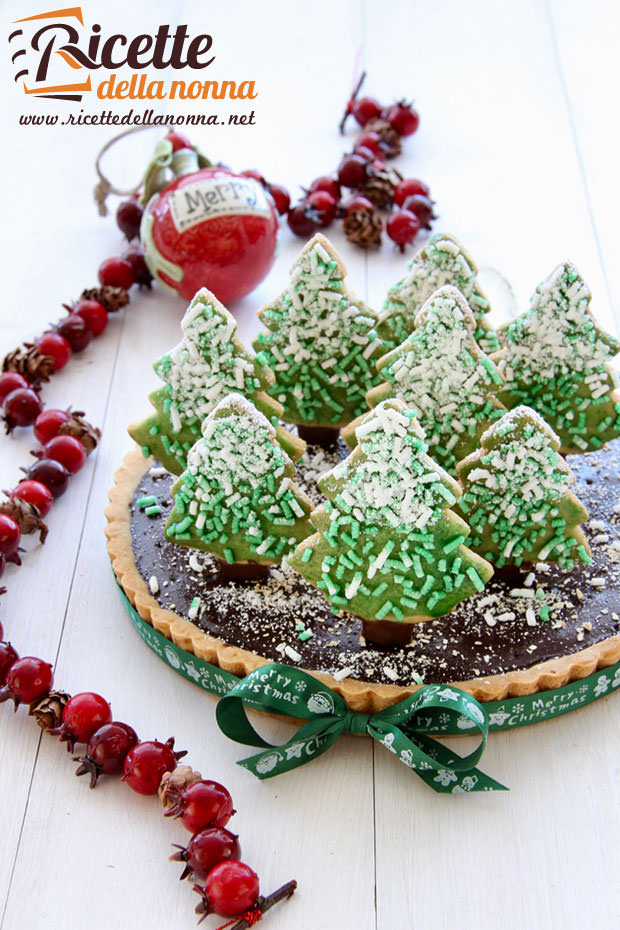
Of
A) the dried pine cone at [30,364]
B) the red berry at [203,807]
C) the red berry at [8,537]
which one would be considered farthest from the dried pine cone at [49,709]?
the dried pine cone at [30,364]

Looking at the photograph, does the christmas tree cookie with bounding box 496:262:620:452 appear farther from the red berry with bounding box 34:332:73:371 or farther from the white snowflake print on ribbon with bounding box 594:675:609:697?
the red berry with bounding box 34:332:73:371

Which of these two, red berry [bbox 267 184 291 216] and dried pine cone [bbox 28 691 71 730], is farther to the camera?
red berry [bbox 267 184 291 216]

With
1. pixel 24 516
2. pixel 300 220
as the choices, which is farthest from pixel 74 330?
pixel 300 220

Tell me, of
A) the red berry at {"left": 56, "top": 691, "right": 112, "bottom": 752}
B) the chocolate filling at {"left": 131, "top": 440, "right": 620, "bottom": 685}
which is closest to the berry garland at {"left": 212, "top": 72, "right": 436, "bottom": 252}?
the chocolate filling at {"left": 131, "top": 440, "right": 620, "bottom": 685}

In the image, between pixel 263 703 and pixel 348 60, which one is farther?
pixel 348 60

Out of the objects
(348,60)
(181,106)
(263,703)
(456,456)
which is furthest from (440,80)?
(263,703)

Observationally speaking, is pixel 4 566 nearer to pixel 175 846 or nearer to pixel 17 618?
pixel 17 618

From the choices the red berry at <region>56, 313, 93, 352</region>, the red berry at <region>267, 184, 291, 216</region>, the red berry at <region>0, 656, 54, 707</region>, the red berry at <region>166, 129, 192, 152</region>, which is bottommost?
the red berry at <region>0, 656, 54, 707</region>
